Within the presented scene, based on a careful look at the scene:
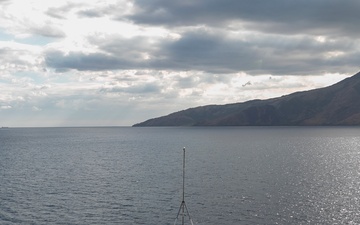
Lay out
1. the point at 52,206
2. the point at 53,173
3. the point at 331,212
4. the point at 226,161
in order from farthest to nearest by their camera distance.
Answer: the point at 226,161, the point at 53,173, the point at 52,206, the point at 331,212

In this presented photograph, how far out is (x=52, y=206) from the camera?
83.3 meters

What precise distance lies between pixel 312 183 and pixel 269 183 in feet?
40.3

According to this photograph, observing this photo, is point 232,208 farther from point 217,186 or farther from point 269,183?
point 269,183

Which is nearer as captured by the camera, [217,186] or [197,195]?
Answer: [197,195]

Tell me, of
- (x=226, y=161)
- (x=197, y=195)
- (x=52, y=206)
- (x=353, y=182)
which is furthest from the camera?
(x=226, y=161)

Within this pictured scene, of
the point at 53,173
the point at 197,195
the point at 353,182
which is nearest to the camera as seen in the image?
the point at 197,195

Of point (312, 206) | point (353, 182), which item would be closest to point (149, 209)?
point (312, 206)

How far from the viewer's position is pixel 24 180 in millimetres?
118500

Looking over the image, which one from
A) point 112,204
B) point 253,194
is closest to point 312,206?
point 253,194

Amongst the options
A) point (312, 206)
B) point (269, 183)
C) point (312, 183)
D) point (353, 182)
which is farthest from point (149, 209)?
point (353, 182)

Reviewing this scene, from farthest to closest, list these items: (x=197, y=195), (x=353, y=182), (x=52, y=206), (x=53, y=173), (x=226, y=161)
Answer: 1. (x=226, y=161)
2. (x=53, y=173)
3. (x=353, y=182)
4. (x=197, y=195)
5. (x=52, y=206)

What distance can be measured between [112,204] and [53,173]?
5704cm

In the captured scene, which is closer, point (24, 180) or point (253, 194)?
point (253, 194)

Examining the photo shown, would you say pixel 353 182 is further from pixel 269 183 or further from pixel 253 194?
pixel 253 194
